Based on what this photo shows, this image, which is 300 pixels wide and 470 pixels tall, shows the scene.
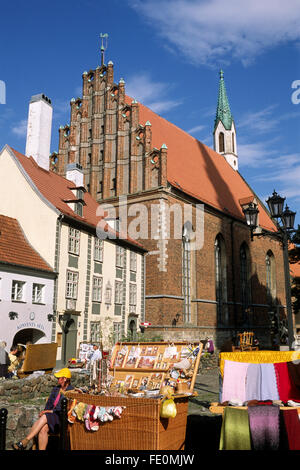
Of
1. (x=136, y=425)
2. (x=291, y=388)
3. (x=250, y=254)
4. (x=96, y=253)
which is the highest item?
(x=250, y=254)

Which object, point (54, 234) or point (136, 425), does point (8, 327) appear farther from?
point (136, 425)

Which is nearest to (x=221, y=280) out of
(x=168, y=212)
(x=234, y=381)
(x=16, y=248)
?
(x=168, y=212)

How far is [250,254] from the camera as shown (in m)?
33.5

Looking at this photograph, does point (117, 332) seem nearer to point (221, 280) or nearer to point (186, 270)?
point (186, 270)

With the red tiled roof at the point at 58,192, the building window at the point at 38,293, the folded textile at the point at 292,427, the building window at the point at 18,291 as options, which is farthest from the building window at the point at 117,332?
the folded textile at the point at 292,427

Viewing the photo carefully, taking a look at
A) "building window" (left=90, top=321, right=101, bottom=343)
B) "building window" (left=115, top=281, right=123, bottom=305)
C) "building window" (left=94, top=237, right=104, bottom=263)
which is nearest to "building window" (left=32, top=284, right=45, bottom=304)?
"building window" (left=90, top=321, right=101, bottom=343)

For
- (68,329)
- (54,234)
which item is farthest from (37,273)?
(68,329)

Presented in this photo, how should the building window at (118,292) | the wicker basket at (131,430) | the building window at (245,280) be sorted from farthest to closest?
the building window at (245,280) → the building window at (118,292) → the wicker basket at (131,430)

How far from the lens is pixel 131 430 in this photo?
187 inches

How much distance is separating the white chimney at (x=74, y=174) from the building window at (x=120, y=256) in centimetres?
525

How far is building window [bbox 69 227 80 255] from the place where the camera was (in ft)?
62.3

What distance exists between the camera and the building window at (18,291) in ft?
52.7

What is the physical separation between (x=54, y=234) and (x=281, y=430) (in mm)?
14893

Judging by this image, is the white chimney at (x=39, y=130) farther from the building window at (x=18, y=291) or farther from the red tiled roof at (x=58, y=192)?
the building window at (x=18, y=291)
